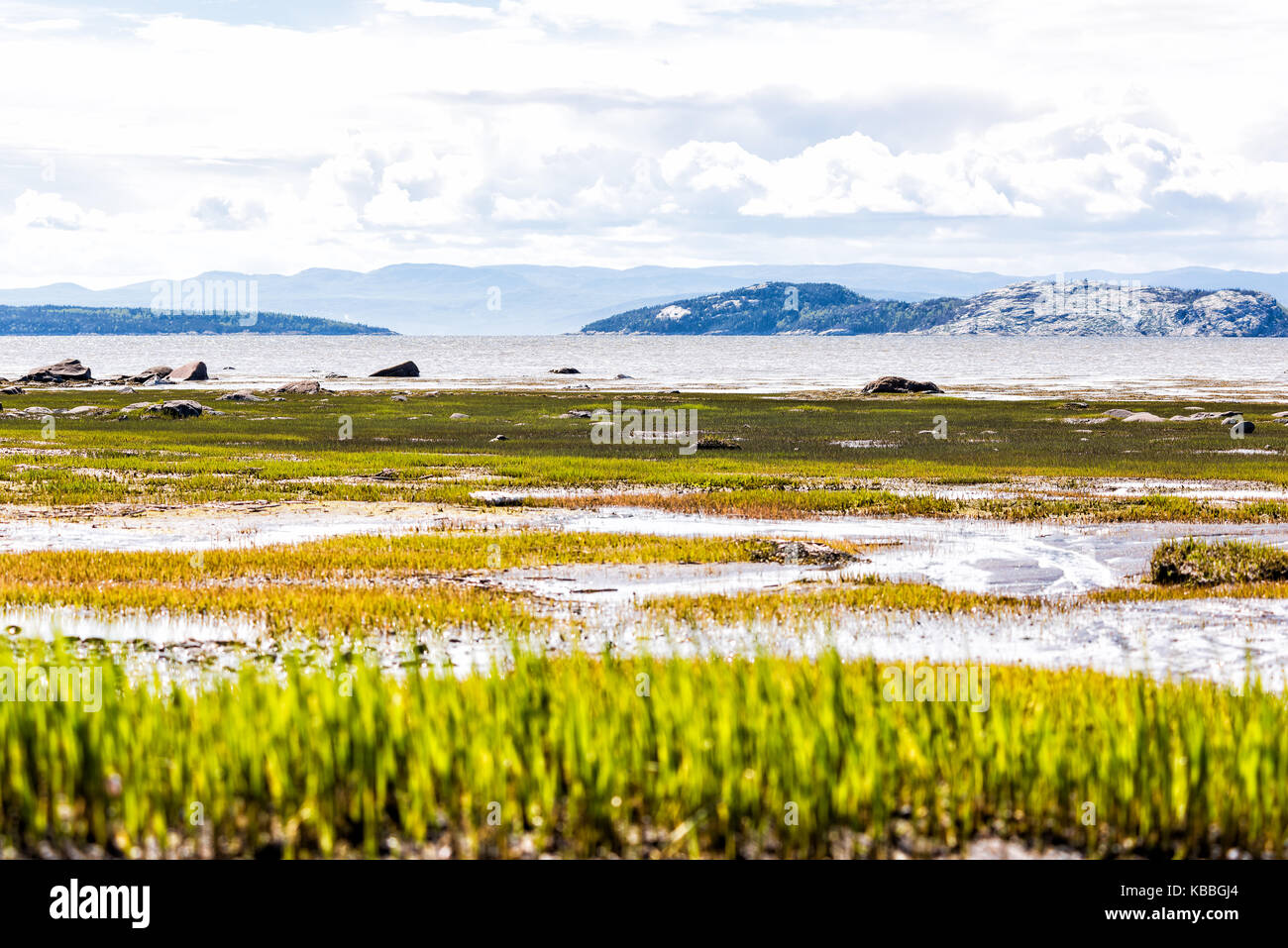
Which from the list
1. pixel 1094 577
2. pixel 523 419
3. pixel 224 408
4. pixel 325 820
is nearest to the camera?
pixel 325 820

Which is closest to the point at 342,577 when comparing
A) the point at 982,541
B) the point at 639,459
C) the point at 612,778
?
the point at 982,541

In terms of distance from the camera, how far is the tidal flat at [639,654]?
23.0 feet

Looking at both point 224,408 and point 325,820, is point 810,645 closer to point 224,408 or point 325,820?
point 325,820

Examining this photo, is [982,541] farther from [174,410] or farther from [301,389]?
[301,389]

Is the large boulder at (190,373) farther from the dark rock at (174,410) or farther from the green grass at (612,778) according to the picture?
the green grass at (612,778)

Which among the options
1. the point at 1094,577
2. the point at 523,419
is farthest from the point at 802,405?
the point at 1094,577

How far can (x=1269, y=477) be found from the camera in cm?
3806

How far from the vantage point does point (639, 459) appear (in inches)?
1791

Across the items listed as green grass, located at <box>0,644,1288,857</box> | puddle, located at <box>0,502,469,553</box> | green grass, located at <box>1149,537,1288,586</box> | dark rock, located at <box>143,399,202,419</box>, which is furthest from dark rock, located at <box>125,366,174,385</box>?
green grass, located at <box>0,644,1288,857</box>

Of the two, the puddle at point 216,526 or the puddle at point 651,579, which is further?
the puddle at point 216,526

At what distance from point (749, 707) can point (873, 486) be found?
28045 millimetres

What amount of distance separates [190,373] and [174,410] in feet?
196

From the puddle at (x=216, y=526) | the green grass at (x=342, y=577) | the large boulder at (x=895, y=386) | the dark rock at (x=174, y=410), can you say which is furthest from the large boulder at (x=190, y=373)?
the green grass at (x=342, y=577)

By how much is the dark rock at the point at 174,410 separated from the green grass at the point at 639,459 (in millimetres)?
1359
